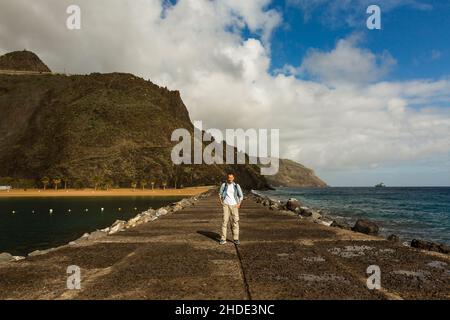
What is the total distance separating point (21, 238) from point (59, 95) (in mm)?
139751

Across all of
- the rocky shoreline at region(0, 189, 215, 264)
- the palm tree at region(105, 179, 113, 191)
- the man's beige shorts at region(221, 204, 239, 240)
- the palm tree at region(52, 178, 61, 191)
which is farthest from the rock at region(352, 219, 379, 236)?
the palm tree at region(52, 178, 61, 191)

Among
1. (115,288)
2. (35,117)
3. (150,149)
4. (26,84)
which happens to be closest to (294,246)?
(115,288)

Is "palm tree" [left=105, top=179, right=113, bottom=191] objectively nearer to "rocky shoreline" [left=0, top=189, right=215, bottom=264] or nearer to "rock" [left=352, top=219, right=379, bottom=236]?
"rocky shoreline" [left=0, top=189, right=215, bottom=264]

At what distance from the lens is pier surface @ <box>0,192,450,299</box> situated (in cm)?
534

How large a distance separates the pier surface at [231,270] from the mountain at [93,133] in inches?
3919

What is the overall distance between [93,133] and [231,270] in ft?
402

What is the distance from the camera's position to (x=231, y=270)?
22.1 feet

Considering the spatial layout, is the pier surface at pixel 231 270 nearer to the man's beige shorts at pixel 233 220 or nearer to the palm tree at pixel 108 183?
the man's beige shorts at pixel 233 220

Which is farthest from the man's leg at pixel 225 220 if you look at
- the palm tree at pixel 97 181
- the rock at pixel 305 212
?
the palm tree at pixel 97 181

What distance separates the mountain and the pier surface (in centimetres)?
9955

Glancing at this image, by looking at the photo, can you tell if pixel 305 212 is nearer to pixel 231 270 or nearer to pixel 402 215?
Answer: pixel 231 270

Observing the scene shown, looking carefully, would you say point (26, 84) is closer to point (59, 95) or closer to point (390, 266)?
point (59, 95)

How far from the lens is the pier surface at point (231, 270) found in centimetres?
534
